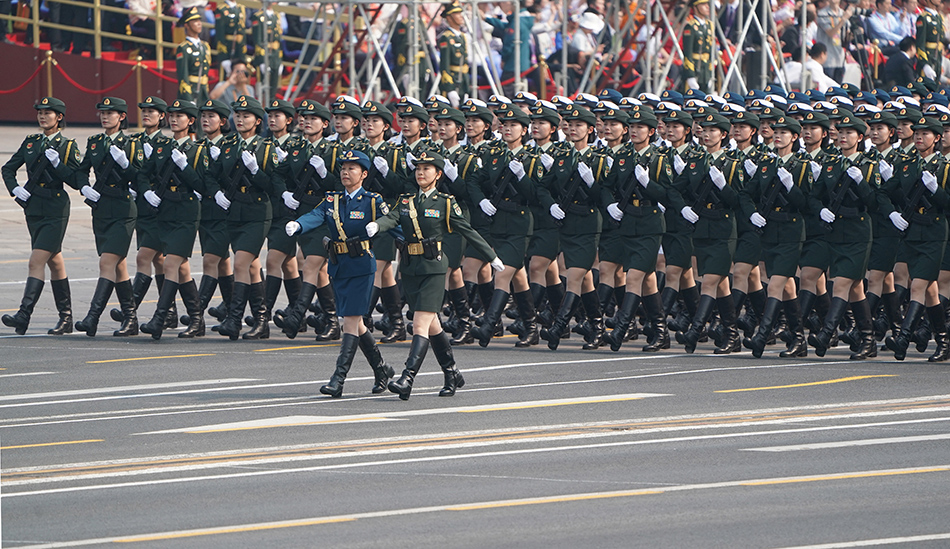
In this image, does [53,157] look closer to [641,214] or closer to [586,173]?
[586,173]

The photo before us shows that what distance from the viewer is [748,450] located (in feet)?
33.9

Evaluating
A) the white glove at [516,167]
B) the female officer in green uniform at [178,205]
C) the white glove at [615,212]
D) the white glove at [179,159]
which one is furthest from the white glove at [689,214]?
the white glove at [179,159]

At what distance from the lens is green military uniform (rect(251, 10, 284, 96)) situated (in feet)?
85.8

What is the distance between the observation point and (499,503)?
29.0 ft

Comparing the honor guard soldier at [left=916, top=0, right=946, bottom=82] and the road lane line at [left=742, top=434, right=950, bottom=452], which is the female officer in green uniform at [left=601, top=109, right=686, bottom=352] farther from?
the honor guard soldier at [left=916, top=0, right=946, bottom=82]

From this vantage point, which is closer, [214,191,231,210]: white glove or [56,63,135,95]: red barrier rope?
[214,191,231,210]: white glove

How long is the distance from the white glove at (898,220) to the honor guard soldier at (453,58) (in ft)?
41.5

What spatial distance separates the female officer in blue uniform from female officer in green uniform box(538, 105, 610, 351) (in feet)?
9.96

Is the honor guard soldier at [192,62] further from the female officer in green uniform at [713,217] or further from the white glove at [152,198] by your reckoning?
the female officer in green uniform at [713,217]

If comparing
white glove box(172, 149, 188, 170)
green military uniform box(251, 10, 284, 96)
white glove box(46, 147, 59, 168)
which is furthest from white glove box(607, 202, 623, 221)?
green military uniform box(251, 10, 284, 96)

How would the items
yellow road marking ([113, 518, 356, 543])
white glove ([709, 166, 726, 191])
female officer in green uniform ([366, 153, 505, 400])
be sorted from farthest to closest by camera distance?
1. white glove ([709, 166, 726, 191])
2. female officer in green uniform ([366, 153, 505, 400])
3. yellow road marking ([113, 518, 356, 543])

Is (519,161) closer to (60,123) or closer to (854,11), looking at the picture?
(60,123)

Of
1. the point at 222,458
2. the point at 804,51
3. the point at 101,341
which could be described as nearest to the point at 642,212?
the point at 101,341

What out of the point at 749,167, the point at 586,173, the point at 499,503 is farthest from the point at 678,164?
the point at 499,503
